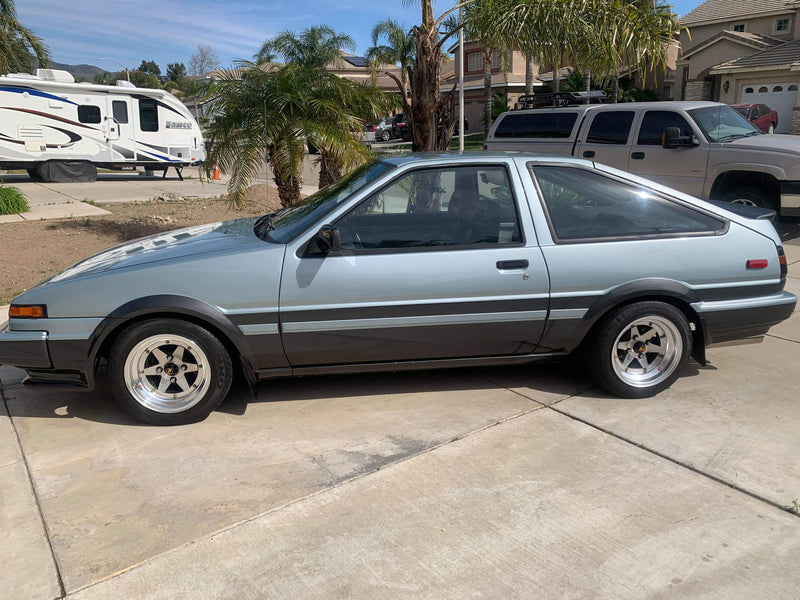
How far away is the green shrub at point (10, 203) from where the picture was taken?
12.4 meters

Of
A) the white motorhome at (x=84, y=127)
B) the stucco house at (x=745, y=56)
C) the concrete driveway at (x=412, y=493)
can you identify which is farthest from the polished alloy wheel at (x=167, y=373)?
the stucco house at (x=745, y=56)

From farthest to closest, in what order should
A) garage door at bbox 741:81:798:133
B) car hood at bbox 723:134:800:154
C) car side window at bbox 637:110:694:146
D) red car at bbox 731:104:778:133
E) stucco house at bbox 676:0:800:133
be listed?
stucco house at bbox 676:0:800:133, garage door at bbox 741:81:798:133, red car at bbox 731:104:778:133, car side window at bbox 637:110:694:146, car hood at bbox 723:134:800:154

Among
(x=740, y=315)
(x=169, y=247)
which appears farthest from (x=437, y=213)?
(x=740, y=315)

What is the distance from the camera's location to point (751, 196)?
8.86 m

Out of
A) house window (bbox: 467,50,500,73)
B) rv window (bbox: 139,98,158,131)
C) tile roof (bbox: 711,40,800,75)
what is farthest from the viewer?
house window (bbox: 467,50,500,73)

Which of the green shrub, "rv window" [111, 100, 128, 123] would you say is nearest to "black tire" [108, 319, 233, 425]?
the green shrub

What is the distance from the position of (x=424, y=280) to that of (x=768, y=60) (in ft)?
100

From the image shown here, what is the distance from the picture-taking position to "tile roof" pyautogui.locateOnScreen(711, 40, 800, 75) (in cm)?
2727

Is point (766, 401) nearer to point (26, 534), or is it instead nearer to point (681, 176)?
point (26, 534)

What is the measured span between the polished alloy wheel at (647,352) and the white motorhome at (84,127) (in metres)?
19.9

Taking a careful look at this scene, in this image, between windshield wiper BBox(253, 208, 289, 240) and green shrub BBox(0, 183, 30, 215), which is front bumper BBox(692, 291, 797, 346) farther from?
green shrub BBox(0, 183, 30, 215)

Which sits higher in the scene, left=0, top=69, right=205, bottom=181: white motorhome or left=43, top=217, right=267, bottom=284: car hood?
left=0, top=69, right=205, bottom=181: white motorhome

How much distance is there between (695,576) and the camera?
8.78 feet

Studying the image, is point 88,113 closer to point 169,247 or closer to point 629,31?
point 629,31
